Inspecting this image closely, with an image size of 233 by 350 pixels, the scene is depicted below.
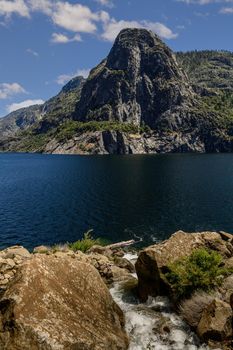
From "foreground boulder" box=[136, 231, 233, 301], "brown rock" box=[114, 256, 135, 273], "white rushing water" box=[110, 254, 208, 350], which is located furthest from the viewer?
"brown rock" box=[114, 256, 135, 273]

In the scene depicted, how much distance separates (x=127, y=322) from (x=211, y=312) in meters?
5.94

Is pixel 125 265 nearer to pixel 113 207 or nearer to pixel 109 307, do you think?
pixel 109 307

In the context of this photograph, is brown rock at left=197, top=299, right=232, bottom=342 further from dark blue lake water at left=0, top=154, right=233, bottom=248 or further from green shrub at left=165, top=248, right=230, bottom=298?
dark blue lake water at left=0, top=154, right=233, bottom=248

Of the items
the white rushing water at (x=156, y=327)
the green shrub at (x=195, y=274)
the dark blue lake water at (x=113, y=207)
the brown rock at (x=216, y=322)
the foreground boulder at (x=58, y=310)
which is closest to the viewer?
the foreground boulder at (x=58, y=310)

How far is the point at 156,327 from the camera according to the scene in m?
23.7

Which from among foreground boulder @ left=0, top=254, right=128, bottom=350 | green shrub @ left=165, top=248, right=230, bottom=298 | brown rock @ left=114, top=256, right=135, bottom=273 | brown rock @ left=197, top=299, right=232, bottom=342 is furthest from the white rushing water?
brown rock @ left=114, top=256, right=135, bottom=273

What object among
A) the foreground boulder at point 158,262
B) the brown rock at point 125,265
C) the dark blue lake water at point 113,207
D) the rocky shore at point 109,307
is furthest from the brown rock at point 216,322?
the dark blue lake water at point 113,207

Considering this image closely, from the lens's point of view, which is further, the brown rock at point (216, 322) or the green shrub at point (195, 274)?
the green shrub at point (195, 274)

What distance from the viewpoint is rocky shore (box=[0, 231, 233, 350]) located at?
745 inches

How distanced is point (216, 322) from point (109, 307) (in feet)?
22.2

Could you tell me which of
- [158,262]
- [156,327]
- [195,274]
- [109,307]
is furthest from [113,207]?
[109,307]

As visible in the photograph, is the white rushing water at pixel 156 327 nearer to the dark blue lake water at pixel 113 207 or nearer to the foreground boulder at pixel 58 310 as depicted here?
the foreground boulder at pixel 58 310

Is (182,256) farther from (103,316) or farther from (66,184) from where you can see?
(66,184)

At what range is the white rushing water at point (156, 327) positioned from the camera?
2206 cm
